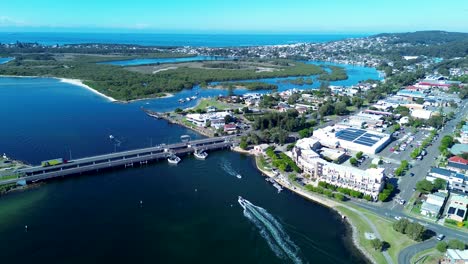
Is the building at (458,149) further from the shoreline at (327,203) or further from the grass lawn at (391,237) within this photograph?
the shoreline at (327,203)

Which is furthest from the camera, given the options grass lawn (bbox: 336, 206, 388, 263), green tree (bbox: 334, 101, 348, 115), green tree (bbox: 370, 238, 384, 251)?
green tree (bbox: 334, 101, 348, 115)

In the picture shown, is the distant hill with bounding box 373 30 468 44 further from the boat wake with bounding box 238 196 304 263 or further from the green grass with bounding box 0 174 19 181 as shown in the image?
the green grass with bounding box 0 174 19 181

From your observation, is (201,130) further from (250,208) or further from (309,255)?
(309,255)

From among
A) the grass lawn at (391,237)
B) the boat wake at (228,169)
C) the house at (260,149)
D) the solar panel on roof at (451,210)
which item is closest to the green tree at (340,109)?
the house at (260,149)

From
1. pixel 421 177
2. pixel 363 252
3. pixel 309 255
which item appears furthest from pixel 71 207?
pixel 421 177

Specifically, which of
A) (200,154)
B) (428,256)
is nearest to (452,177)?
(428,256)

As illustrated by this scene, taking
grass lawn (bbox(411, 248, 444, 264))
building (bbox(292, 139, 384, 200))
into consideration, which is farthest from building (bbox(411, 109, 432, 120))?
grass lawn (bbox(411, 248, 444, 264))
